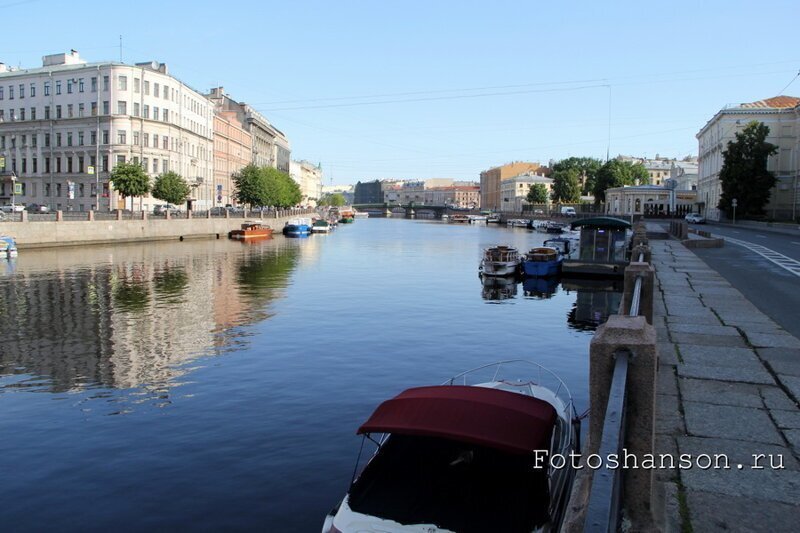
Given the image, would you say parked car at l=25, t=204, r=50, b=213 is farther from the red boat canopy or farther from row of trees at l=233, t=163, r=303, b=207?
the red boat canopy

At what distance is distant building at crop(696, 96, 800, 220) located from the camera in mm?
92812

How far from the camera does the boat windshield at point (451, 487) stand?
820cm

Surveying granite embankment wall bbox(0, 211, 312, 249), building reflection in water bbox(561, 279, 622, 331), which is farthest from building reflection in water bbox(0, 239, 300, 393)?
building reflection in water bbox(561, 279, 622, 331)

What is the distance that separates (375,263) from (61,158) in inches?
2411

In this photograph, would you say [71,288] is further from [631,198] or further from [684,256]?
[631,198]

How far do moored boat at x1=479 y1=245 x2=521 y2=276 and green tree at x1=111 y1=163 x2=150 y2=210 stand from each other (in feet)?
158

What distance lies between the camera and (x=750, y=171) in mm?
87250

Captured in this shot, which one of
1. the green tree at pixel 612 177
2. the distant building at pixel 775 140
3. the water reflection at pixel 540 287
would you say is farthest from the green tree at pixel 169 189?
the green tree at pixel 612 177

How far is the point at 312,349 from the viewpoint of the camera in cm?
2244

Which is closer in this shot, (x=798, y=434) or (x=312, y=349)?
(x=798, y=434)

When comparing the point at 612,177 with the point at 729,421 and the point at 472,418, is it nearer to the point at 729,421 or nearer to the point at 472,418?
the point at 729,421

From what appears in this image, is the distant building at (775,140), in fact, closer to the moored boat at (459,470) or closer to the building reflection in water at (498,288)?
the building reflection in water at (498,288)

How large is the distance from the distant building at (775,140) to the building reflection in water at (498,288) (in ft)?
192

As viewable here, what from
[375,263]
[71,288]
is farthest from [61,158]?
[71,288]
